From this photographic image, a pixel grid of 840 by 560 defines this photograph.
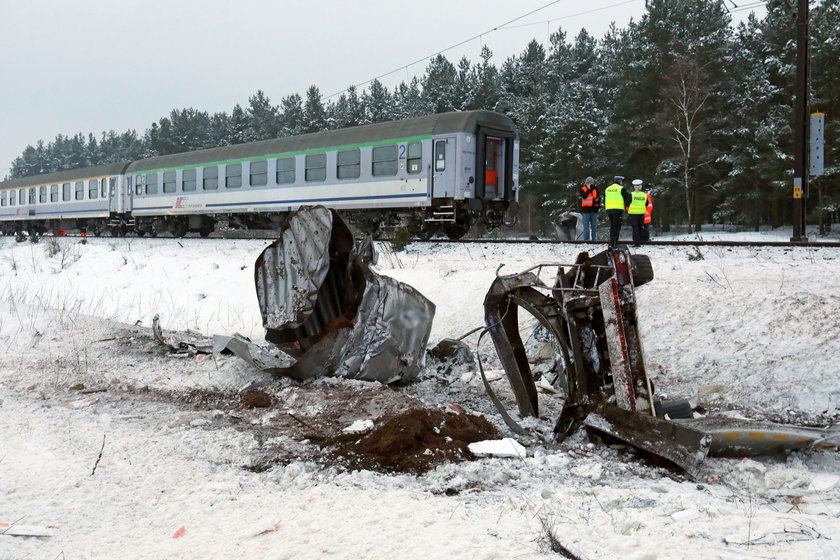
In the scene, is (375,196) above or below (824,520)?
above

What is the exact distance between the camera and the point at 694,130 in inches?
1200

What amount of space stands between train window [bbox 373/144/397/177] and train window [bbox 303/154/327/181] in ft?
5.47

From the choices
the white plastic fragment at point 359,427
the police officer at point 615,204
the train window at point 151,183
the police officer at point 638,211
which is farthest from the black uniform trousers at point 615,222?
the train window at point 151,183

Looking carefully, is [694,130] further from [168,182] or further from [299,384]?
[299,384]

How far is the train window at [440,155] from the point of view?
50.2 ft

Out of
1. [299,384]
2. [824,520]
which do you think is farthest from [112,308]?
[824,520]

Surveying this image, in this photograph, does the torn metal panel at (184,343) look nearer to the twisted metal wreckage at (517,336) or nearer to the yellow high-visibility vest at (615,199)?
the twisted metal wreckage at (517,336)

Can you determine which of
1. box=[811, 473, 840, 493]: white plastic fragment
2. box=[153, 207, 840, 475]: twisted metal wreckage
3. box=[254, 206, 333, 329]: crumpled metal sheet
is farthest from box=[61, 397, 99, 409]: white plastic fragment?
box=[811, 473, 840, 493]: white plastic fragment

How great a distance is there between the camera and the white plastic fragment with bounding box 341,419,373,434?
172 inches

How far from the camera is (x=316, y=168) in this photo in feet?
57.6

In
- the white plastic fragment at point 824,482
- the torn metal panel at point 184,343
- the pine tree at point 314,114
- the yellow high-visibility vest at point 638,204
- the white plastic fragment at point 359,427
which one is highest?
the pine tree at point 314,114

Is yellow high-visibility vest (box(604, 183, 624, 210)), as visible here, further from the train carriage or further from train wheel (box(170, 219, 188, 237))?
the train carriage

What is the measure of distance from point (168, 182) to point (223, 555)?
2193 centimetres

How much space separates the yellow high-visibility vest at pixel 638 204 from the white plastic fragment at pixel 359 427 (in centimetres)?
904
